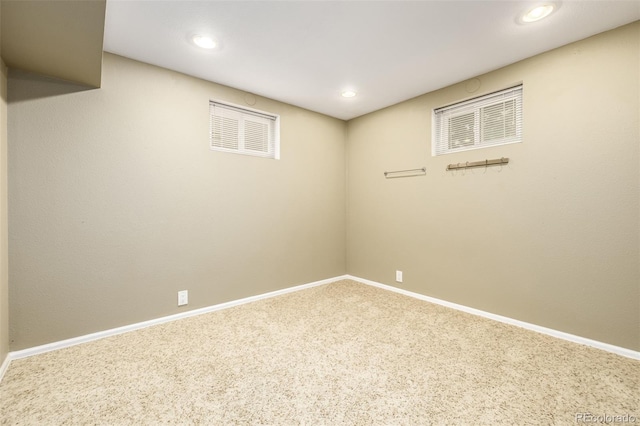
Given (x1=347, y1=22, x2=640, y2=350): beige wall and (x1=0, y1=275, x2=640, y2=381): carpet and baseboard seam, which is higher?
(x1=347, y1=22, x2=640, y2=350): beige wall

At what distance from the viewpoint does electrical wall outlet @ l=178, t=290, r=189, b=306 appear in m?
2.68

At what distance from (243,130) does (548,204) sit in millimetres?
3042

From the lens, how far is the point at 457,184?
9.68 feet

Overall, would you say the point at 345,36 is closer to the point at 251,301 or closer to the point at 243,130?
the point at 243,130

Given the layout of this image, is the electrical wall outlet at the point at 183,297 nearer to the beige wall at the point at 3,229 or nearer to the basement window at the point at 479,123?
the beige wall at the point at 3,229

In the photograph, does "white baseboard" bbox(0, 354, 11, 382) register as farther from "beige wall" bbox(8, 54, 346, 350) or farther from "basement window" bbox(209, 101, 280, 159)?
"basement window" bbox(209, 101, 280, 159)

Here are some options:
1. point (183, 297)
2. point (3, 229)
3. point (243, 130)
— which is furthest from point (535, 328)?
point (3, 229)

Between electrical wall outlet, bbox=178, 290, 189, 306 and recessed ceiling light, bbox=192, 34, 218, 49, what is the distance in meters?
2.19

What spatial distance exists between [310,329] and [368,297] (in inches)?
42.6

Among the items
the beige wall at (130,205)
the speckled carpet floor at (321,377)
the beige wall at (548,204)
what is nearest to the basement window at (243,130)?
the beige wall at (130,205)

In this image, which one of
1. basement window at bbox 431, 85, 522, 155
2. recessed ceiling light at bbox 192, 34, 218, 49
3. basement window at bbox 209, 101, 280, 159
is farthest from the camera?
basement window at bbox 209, 101, 280, 159

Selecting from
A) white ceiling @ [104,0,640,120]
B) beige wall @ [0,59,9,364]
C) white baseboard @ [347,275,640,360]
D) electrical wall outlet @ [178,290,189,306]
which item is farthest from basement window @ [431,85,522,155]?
beige wall @ [0,59,9,364]

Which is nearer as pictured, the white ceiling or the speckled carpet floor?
the speckled carpet floor

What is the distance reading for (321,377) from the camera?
1.76 m
